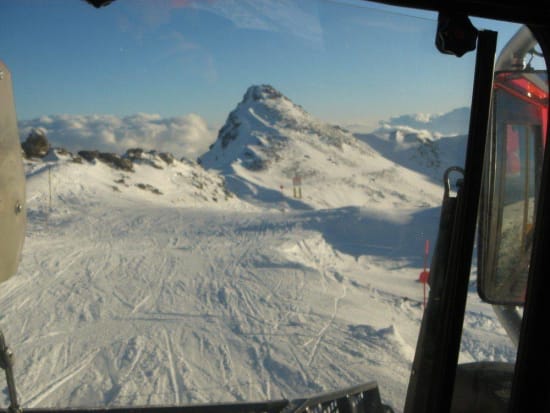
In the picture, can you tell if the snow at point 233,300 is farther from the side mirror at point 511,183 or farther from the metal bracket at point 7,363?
the metal bracket at point 7,363

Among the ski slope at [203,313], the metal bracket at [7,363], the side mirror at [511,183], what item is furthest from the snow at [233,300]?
the metal bracket at [7,363]

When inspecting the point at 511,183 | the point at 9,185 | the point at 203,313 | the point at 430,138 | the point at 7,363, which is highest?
the point at 430,138

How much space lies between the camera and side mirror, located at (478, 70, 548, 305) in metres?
1.67

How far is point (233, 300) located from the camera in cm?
683

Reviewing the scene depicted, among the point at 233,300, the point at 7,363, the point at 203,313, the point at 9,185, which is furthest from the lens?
the point at 233,300

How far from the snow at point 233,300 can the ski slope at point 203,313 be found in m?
0.02

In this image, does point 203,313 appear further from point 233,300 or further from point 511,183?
point 511,183

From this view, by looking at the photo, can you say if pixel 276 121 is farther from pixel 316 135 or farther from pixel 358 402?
pixel 358 402

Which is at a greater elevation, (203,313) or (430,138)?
(430,138)

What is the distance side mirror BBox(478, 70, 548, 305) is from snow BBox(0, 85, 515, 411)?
173mm

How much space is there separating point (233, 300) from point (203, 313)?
71cm

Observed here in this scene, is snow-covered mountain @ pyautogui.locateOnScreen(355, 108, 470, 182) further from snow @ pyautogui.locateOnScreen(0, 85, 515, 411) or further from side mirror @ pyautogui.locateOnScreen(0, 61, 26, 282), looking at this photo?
side mirror @ pyautogui.locateOnScreen(0, 61, 26, 282)

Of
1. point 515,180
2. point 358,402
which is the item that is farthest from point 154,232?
point 515,180

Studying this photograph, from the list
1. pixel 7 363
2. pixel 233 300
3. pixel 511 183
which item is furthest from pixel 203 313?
pixel 511 183
